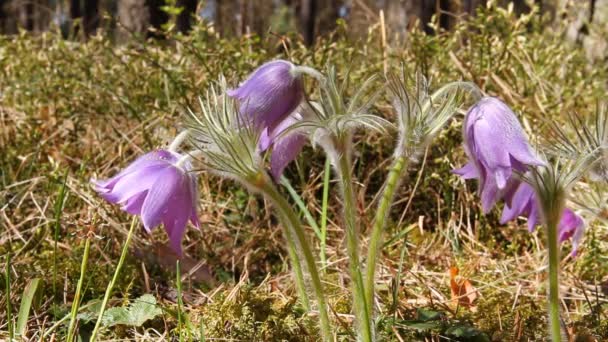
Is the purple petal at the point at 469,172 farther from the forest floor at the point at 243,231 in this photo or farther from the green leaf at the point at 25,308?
the green leaf at the point at 25,308

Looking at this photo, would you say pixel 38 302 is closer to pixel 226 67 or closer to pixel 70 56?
pixel 226 67

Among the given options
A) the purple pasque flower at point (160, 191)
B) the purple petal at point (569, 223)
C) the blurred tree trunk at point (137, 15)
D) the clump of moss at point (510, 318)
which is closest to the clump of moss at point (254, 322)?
the purple pasque flower at point (160, 191)

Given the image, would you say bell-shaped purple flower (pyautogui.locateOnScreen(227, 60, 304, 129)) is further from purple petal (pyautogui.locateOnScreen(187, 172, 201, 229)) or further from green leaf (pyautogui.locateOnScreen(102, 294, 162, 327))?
green leaf (pyautogui.locateOnScreen(102, 294, 162, 327))

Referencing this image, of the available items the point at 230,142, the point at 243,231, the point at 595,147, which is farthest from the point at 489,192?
the point at 243,231

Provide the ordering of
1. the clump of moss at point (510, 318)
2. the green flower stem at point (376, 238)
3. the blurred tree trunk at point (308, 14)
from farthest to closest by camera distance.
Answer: the blurred tree trunk at point (308, 14), the clump of moss at point (510, 318), the green flower stem at point (376, 238)

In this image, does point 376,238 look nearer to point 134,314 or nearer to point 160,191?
point 160,191

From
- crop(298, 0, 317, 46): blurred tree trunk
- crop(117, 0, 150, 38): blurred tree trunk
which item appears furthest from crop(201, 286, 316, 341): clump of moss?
crop(298, 0, 317, 46): blurred tree trunk
